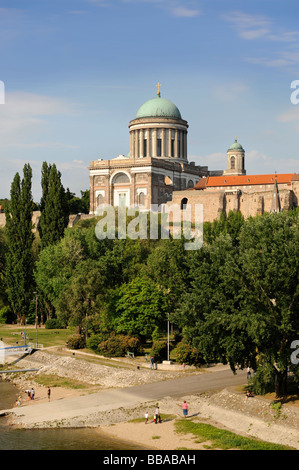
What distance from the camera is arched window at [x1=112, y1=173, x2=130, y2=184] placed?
128625 millimetres

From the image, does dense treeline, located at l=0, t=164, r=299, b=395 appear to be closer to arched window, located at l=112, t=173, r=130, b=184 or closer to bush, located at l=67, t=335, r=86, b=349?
bush, located at l=67, t=335, r=86, b=349

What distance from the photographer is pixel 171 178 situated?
13062 cm

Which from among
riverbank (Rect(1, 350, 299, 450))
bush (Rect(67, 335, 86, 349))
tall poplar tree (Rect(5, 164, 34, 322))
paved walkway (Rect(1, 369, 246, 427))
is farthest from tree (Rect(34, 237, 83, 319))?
paved walkway (Rect(1, 369, 246, 427))

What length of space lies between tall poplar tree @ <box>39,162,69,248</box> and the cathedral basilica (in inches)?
1015

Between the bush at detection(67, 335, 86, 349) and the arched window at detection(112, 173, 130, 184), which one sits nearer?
the bush at detection(67, 335, 86, 349)

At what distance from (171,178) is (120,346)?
77082mm

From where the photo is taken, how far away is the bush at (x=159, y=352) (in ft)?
177

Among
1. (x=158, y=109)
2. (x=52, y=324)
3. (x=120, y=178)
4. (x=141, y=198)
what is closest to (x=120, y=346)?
(x=52, y=324)

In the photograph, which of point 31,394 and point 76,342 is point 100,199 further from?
point 31,394

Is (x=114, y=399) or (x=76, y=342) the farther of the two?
(x=76, y=342)

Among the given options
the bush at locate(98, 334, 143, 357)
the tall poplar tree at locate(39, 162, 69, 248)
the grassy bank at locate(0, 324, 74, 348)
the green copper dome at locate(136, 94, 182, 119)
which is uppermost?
the green copper dome at locate(136, 94, 182, 119)

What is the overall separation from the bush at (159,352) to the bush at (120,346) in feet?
8.57

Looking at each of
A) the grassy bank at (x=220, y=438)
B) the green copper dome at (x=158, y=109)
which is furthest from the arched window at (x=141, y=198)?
the grassy bank at (x=220, y=438)

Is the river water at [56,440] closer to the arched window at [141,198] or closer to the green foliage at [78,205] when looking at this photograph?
the arched window at [141,198]
